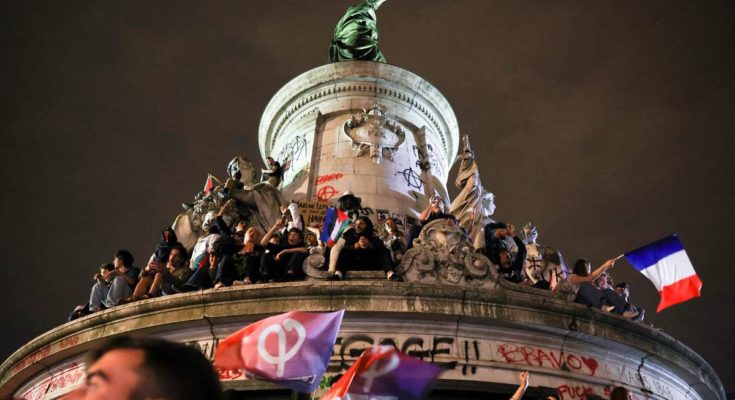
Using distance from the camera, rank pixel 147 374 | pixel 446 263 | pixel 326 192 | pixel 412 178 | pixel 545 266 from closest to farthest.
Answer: pixel 147 374, pixel 446 263, pixel 545 266, pixel 326 192, pixel 412 178

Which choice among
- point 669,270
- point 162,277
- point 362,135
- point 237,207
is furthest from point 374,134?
point 669,270

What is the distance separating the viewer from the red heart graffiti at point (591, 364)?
1083cm

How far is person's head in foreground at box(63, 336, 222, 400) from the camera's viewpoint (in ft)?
6.31

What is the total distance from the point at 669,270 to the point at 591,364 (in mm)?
3715

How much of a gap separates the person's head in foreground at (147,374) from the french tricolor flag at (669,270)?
1291 centimetres

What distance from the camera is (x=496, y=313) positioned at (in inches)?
416

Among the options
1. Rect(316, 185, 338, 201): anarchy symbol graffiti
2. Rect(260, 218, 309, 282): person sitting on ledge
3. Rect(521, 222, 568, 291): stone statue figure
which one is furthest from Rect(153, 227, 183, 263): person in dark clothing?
Rect(521, 222, 568, 291): stone statue figure

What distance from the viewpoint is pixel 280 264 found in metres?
11.5

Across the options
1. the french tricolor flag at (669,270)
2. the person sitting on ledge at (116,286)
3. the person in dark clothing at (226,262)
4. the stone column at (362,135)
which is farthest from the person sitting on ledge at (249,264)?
the french tricolor flag at (669,270)

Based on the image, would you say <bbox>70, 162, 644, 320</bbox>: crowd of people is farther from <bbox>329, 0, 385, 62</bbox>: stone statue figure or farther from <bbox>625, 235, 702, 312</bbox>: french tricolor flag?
<bbox>329, 0, 385, 62</bbox>: stone statue figure

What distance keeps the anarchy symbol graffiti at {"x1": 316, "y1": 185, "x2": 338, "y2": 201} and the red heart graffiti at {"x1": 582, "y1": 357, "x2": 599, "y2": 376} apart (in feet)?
28.4

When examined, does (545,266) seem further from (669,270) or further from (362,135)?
(362,135)

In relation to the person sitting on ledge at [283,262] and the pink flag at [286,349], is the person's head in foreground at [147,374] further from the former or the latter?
the person sitting on ledge at [283,262]

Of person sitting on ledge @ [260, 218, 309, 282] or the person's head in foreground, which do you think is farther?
person sitting on ledge @ [260, 218, 309, 282]
